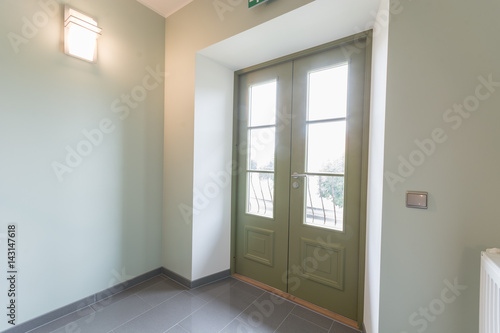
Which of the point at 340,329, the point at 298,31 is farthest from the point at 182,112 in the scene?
the point at 340,329

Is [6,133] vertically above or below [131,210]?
above

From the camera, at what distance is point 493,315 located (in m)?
0.81

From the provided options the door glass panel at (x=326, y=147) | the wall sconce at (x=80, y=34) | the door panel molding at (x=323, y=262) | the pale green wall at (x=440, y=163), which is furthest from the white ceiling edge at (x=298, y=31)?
the door panel molding at (x=323, y=262)

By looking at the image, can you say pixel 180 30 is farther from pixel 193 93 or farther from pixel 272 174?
pixel 272 174

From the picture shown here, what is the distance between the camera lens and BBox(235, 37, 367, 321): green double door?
1763mm

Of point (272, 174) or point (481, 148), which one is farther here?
point (272, 174)

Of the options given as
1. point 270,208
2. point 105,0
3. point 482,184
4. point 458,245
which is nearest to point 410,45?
point 482,184

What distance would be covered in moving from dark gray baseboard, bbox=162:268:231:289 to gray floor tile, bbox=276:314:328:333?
2.97 feet

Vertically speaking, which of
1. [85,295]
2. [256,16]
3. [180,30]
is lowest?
[85,295]

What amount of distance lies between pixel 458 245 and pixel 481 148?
1.57 feet

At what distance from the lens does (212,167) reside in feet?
7.63

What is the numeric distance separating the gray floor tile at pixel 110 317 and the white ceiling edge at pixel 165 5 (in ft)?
9.89

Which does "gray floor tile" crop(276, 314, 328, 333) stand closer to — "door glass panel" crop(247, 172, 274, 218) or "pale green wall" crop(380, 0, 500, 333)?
"pale green wall" crop(380, 0, 500, 333)

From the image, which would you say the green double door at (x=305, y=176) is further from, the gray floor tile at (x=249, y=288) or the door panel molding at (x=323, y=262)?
the gray floor tile at (x=249, y=288)
